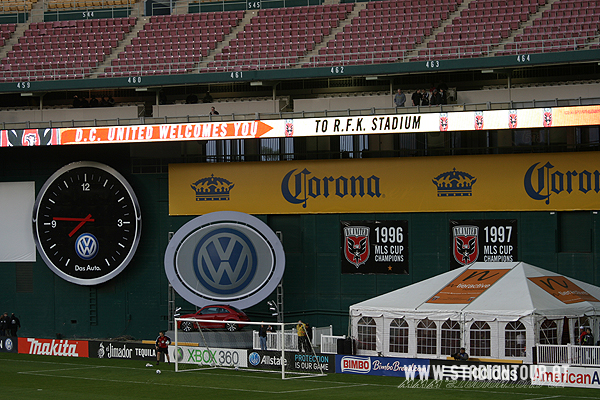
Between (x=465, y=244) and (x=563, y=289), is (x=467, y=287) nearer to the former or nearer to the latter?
(x=563, y=289)

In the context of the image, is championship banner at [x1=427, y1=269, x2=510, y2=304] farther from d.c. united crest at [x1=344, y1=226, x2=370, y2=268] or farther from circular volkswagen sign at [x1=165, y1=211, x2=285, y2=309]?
circular volkswagen sign at [x1=165, y1=211, x2=285, y2=309]

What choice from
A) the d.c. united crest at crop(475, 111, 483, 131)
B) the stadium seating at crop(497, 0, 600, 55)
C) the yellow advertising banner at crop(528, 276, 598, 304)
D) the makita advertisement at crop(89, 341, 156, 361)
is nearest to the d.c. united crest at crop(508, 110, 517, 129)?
the d.c. united crest at crop(475, 111, 483, 131)

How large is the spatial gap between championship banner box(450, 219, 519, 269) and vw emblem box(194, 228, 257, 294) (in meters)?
8.62

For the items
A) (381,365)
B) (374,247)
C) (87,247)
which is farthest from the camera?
(87,247)

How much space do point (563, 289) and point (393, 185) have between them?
9.37m

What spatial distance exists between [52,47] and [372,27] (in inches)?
668

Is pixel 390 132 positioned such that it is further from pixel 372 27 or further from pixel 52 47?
pixel 52 47

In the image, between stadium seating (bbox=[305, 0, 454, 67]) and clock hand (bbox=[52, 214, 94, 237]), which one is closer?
stadium seating (bbox=[305, 0, 454, 67])

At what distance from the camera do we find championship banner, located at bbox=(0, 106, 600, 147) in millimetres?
31031

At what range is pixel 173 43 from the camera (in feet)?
135

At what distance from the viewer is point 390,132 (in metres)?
33.1

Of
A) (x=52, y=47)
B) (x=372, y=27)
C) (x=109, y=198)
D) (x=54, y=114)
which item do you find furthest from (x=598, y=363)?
(x=52, y=47)

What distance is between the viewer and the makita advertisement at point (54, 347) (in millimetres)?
33906

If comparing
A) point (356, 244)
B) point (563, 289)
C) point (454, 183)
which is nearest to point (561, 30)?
point (454, 183)
